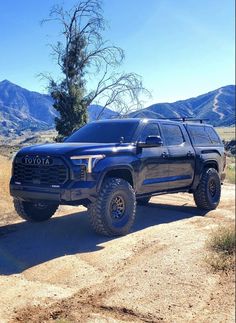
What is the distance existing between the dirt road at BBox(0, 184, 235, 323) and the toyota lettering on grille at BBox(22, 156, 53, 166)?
1.26m

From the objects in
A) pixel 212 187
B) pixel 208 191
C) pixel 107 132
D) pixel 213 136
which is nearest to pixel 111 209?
pixel 107 132

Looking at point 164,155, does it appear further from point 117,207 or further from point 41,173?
point 41,173

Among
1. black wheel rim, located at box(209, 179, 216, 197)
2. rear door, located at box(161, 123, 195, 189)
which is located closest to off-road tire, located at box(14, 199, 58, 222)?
rear door, located at box(161, 123, 195, 189)

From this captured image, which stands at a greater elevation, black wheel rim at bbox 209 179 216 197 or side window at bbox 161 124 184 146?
side window at bbox 161 124 184 146

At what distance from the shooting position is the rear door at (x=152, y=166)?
325 inches

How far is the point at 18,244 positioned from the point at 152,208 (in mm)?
4013

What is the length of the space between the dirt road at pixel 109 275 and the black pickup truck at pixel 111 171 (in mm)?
472

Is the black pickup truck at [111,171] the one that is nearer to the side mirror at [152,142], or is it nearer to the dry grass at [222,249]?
the side mirror at [152,142]

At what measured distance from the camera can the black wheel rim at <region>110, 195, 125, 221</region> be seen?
7566 mm

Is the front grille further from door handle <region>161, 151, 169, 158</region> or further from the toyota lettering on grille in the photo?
door handle <region>161, 151, 169, 158</region>

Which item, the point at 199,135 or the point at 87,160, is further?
the point at 199,135

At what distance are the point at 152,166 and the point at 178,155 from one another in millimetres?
991

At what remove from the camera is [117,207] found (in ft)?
25.2

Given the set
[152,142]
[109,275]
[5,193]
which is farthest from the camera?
[5,193]
